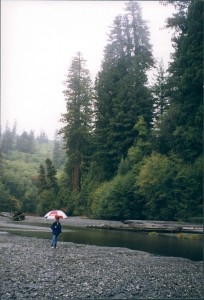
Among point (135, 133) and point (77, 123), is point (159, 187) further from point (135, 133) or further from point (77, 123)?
point (77, 123)

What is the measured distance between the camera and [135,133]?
4747 cm

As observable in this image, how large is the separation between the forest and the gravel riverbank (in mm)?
17300

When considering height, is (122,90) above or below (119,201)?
above

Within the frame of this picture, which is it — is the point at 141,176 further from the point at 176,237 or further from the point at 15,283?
the point at 15,283

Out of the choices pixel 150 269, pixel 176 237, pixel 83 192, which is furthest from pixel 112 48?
pixel 150 269

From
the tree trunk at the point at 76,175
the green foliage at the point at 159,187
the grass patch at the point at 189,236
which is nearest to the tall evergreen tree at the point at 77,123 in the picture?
the tree trunk at the point at 76,175

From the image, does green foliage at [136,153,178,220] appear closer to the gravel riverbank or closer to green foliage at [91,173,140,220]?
green foliage at [91,173,140,220]

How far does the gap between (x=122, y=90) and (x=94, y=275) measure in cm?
3757

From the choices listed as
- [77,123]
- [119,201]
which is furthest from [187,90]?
[77,123]

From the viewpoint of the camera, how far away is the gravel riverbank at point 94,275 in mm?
11141

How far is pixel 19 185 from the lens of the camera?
92.7 metres

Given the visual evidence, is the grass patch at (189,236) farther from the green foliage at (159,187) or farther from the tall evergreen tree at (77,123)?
the tall evergreen tree at (77,123)

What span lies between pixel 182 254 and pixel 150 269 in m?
5.70

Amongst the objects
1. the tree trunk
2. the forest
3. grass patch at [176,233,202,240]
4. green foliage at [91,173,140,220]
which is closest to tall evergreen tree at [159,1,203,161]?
the forest
